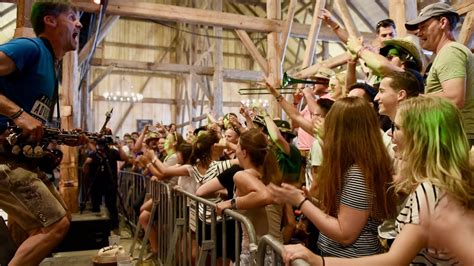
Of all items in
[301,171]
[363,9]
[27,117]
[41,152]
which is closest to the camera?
[27,117]

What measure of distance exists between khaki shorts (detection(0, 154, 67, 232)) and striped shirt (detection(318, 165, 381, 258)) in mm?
1453

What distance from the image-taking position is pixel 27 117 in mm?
2000

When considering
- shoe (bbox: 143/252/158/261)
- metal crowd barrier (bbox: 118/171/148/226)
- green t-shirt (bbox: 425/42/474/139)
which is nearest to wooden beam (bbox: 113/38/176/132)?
metal crowd barrier (bbox: 118/171/148/226)

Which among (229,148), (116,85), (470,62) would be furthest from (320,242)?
(116,85)

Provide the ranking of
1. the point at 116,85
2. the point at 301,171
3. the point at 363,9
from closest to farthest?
1. the point at 301,171
2. the point at 363,9
3. the point at 116,85

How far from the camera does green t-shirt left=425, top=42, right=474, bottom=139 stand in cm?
222

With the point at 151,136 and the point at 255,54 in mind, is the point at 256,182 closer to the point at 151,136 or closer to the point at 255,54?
the point at 151,136

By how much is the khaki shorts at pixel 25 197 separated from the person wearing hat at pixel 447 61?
2153 mm

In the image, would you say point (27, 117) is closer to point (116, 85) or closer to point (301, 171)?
point (301, 171)

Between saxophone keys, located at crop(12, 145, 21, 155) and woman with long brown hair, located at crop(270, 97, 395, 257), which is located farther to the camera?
saxophone keys, located at crop(12, 145, 21, 155)

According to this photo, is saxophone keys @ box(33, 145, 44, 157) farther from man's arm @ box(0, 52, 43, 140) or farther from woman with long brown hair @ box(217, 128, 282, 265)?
woman with long brown hair @ box(217, 128, 282, 265)

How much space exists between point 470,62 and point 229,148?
93.4 inches

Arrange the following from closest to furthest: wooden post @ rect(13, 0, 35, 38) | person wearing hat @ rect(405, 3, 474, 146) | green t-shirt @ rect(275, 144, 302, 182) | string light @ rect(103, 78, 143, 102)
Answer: person wearing hat @ rect(405, 3, 474, 146) < green t-shirt @ rect(275, 144, 302, 182) < wooden post @ rect(13, 0, 35, 38) < string light @ rect(103, 78, 143, 102)

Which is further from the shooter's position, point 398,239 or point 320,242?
point 320,242
